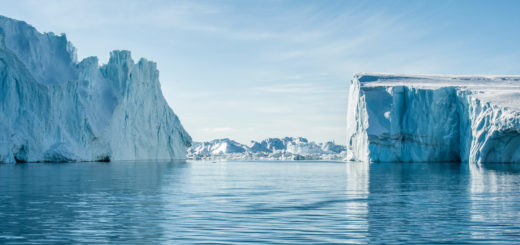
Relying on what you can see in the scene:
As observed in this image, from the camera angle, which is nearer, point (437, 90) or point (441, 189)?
point (441, 189)

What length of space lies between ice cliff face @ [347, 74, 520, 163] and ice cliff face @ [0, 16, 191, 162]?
22.7m

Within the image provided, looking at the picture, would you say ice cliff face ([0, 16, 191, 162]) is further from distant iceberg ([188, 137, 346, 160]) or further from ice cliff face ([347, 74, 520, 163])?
distant iceberg ([188, 137, 346, 160])

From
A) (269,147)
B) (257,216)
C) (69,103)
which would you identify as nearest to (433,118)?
(69,103)

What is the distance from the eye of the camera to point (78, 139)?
41625 millimetres

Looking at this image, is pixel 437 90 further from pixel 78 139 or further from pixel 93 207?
pixel 93 207

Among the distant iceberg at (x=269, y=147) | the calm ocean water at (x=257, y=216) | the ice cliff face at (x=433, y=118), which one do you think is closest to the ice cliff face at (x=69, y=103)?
the ice cliff face at (x=433, y=118)

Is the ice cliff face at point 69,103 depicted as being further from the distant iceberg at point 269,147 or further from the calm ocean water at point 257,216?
the distant iceberg at point 269,147

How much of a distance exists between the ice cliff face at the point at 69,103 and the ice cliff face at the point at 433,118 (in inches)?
892

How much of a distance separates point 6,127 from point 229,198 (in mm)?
26736

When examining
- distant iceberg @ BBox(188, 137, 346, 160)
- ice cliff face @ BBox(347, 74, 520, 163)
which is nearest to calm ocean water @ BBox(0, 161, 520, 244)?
ice cliff face @ BBox(347, 74, 520, 163)

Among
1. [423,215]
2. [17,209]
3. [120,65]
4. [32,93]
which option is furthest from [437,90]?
[17,209]

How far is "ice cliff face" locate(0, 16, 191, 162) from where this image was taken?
118ft

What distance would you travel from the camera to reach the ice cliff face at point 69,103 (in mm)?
36000

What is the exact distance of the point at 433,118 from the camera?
45125 millimetres
